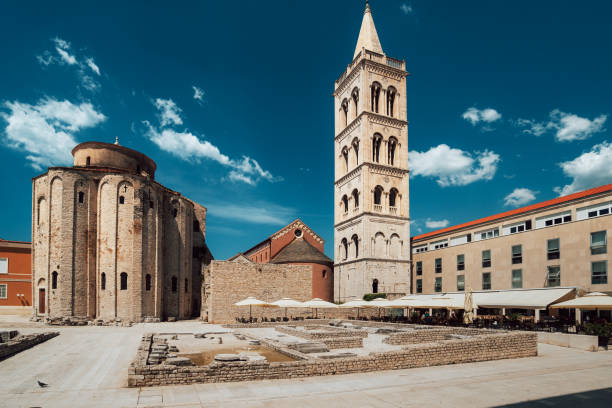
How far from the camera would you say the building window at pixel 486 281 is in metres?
43.0

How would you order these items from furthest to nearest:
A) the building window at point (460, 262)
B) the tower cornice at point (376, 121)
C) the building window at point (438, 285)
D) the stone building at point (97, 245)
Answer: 1. the tower cornice at point (376, 121)
2. the building window at point (438, 285)
3. the building window at point (460, 262)
4. the stone building at point (97, 245)

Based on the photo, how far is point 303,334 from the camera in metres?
23.2

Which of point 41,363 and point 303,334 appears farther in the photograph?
point 303,334

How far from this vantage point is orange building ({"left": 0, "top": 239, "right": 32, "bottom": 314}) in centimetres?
4872

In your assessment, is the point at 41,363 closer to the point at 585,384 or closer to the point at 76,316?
the point at 585,384

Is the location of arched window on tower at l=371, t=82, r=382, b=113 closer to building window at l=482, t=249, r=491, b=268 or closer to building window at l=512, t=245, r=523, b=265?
building window at l=482, t=249, r=491, b=268

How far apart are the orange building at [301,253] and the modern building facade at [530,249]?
12.2 meters

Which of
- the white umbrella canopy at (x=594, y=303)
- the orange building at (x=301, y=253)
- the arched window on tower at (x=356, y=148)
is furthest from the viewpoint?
the arched window on tower at (x=356, y=148)

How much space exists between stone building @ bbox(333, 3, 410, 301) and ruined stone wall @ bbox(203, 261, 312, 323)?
8.49 meters

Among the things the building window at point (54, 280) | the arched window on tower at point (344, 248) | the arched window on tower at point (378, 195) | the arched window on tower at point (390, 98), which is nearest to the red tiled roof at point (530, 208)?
the arched window on tower at point (378, 195)

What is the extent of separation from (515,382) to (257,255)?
55.1 meters

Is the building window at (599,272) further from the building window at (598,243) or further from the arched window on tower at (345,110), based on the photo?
the arched window on tower at (345,110)

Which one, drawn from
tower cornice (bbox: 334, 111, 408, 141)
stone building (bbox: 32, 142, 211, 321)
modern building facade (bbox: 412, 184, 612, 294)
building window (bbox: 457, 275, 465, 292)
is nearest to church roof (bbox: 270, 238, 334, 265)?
modern building facade (bbox: 412, 184, 612, 294)

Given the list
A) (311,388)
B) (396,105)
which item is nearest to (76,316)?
(311,388)
